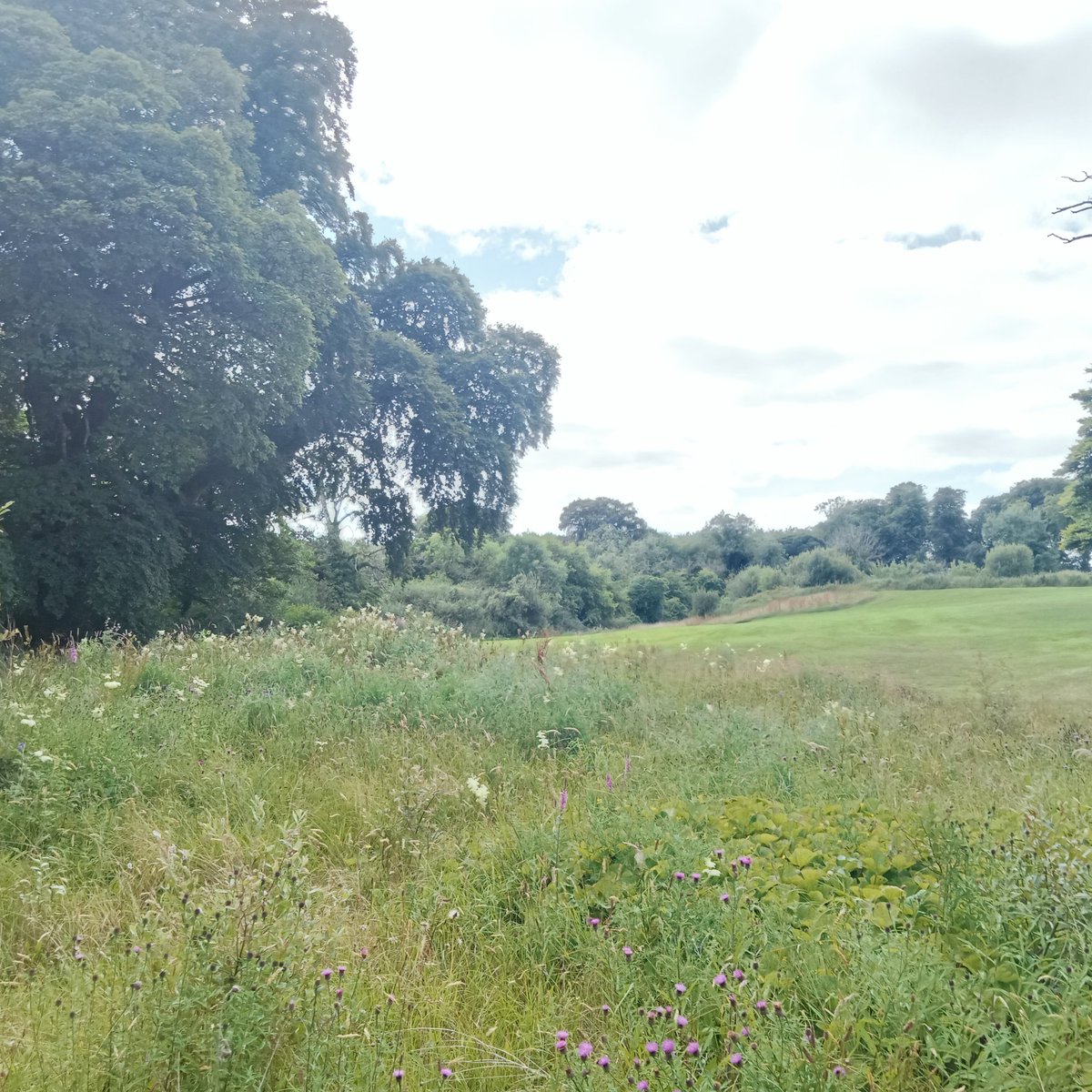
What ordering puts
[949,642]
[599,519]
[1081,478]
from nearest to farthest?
[949,642] < [1081,478] < [599,519]

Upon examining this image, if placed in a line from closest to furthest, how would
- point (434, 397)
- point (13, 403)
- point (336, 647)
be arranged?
point (336, 647)
point (13, 403)
point (434, 397)

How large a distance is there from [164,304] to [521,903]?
12.4 metres

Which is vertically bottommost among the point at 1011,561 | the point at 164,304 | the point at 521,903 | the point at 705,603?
the point at 705,603

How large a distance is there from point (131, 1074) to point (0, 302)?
12109 mm

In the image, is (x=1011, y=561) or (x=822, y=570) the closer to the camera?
(x=1011, y=561)

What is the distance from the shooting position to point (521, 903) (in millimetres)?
2785

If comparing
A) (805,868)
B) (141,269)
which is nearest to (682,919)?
(805,868)

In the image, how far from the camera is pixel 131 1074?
5.99ft

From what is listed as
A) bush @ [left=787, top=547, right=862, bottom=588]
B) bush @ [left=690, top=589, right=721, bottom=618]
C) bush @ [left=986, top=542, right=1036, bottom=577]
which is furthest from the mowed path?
bush @ [left=986, top=542, right=1036, bottom=577]

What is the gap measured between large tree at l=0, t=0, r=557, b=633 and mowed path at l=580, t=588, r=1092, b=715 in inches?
298

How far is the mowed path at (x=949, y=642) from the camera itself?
11.1m

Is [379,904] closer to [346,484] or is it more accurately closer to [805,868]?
[805,868]

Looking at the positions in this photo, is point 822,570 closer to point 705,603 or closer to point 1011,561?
point 705,603

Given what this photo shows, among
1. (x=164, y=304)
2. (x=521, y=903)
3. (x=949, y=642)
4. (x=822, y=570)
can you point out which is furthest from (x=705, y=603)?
(x=521, y=903)
